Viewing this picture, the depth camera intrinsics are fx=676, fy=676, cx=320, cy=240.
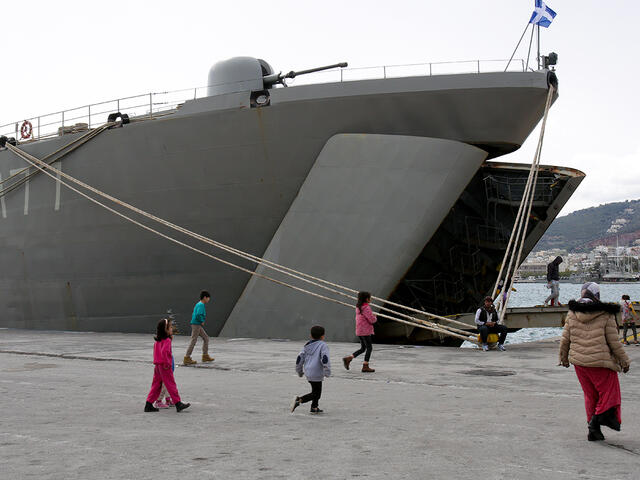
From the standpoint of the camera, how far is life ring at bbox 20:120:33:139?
19.4 m

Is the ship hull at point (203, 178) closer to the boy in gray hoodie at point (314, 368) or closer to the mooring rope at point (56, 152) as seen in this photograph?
the mooring rope at point (56, 152)

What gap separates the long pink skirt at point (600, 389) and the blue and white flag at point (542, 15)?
10952 millimetres

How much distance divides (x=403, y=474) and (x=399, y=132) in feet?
34.1

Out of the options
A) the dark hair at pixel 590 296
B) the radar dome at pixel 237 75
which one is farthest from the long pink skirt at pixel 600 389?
the radar dome at pixel 237 75

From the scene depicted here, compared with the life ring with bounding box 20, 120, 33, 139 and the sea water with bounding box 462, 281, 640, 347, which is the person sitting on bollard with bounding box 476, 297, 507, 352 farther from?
the life ring with bounding box 20, 120, 33, 139

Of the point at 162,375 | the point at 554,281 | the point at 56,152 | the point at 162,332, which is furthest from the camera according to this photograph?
the point at 56,152

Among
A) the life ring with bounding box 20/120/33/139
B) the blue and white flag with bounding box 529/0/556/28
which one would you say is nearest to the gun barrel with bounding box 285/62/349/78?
the blue and white flag with bounding box 529/0/556/28

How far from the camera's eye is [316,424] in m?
6.35

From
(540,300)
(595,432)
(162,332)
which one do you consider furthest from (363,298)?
(540,300)

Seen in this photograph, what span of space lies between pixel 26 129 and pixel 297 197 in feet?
32.0

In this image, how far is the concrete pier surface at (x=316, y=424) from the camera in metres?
4.72

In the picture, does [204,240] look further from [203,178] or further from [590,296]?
[590,296]

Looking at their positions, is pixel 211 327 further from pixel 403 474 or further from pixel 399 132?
pixel 403 474

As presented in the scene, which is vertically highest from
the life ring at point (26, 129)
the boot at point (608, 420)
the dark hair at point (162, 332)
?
the life ring at point (26, 129)
